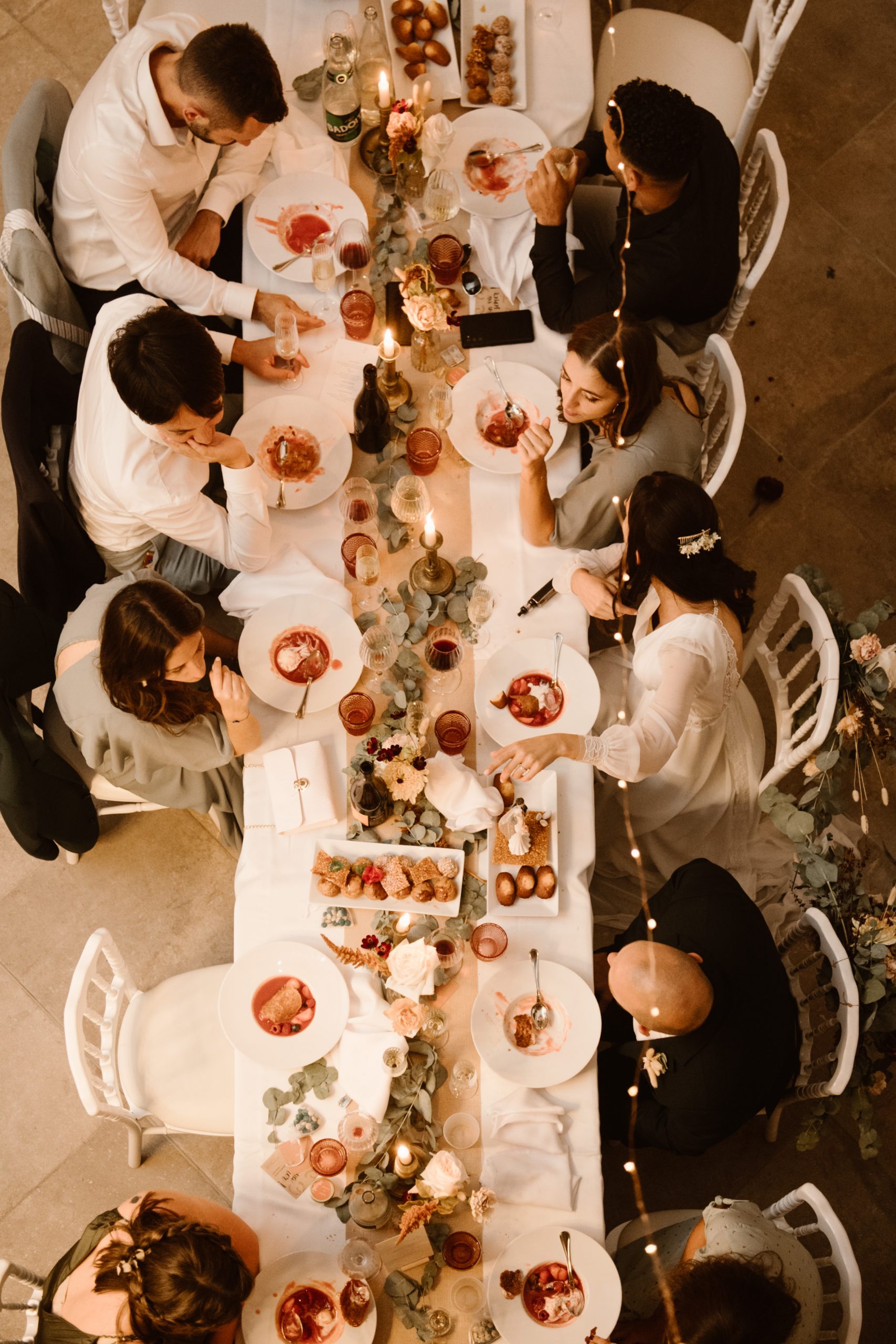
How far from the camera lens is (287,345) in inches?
107

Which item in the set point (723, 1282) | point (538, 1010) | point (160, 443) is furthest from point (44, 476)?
point (723, 1282)

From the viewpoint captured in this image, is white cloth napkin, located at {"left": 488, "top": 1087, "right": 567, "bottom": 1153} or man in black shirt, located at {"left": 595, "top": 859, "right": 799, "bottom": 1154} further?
man in black shirt, located at {"left": 595, "top": 859, "right": 799, "bottom": 1154}

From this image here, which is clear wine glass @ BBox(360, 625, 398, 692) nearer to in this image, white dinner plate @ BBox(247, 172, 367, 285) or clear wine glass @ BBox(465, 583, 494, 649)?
clear wine glass @ BBox(465, 583, 494, 649)

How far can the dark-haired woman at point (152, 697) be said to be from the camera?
7.47 feet

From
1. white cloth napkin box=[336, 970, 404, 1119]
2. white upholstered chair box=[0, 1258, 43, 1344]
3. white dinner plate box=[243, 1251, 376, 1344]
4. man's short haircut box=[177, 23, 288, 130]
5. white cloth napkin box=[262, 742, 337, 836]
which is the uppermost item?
man's short haircut box=[177, 23, 288, 130]

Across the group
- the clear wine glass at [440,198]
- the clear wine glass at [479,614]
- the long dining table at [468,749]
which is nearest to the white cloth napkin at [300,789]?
the long dining table at [468,749]

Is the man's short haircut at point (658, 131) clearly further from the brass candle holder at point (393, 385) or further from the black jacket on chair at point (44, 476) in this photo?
the black jacket on chair at point (44, 476)

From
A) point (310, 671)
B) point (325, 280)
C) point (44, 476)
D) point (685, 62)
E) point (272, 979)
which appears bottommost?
point (272, 979)

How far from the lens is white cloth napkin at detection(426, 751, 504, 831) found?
91.0 inches

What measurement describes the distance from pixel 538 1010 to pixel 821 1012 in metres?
1.30

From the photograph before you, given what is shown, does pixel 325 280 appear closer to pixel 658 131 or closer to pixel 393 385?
pixel 393 385

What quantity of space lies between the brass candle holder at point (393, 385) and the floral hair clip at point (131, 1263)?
2.02m

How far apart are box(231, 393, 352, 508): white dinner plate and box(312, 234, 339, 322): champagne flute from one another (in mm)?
273

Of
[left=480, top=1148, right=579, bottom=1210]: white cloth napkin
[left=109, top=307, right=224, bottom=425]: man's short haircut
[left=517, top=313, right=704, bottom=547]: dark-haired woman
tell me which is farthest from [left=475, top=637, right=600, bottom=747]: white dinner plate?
[left=480, top=1148, right=579, bottom=1210]: white cloth napkin
